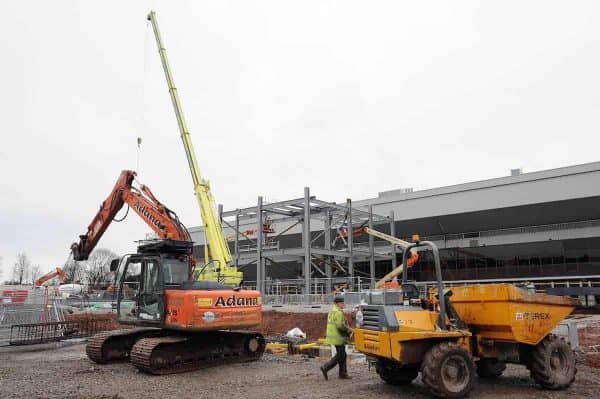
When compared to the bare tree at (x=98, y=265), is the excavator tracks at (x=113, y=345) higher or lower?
lower

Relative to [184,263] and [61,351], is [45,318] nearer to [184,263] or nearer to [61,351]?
[61,351]

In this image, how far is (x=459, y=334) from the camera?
863 centimetres

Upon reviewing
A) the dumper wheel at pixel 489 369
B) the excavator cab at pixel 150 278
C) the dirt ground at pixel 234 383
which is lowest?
the dirt ground at pixel 234 383

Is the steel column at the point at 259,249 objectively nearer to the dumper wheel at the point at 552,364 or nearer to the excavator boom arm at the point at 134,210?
the excavator boom arm at the point at 134,210

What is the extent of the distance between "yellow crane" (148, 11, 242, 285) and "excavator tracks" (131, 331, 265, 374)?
16.8 ft

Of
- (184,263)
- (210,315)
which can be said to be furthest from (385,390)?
(184,263)

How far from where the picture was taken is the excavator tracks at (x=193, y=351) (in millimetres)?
11445

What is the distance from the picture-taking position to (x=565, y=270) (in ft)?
124

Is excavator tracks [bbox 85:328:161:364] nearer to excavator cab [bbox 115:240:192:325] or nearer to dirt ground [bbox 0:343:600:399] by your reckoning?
dirt ground [bbox 0:343:600:399]

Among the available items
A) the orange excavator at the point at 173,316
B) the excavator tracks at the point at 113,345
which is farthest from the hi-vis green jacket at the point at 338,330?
the excavator tracks at the point at 113,345

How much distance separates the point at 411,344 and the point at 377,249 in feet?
121

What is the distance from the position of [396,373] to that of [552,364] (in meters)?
2.83

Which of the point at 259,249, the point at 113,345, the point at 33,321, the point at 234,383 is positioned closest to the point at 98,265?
the point at 259,249

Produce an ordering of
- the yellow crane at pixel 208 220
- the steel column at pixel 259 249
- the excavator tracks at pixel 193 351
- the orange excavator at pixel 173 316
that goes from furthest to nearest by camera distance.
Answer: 1. the steel column at pixel 259 249
2. the yellow crane at pixel 208 220
3. the orange excavator at pixel 173 316
4. the excavator tracks at pixel 193 351
